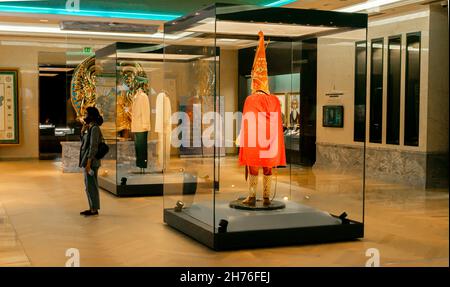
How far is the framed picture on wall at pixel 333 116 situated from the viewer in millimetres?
10094

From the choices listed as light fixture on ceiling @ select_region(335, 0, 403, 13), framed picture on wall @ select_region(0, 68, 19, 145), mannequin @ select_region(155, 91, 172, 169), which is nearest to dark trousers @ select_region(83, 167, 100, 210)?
mannequin @ select_region(155, 91, 172, 169)

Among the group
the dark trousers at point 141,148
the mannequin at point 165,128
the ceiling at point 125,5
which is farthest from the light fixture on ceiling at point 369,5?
the dark trousers at point 141,148

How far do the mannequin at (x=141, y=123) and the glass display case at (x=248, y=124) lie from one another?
2274mm

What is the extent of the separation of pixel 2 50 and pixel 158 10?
6699 millimetres

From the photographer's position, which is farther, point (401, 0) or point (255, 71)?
point (401, 0)

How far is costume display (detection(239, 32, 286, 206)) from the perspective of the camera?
670 cm

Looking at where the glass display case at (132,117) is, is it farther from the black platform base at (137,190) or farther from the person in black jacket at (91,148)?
the person in black jacket at (91,148)

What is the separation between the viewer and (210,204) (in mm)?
6684

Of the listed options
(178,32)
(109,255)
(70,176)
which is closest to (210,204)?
(109,255)

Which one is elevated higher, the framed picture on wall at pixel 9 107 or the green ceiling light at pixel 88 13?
the green ceiling light at pixel 88 13

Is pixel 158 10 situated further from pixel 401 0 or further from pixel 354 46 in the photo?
pixel 354 46

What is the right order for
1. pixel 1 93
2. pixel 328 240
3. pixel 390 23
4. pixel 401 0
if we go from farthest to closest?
pixel 1 93, pixel 390 23, pixel 401 0, pixel 328 240

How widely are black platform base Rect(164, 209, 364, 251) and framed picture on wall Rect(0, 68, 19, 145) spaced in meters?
11.0

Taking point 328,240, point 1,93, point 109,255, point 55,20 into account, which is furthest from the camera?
point 1,93
